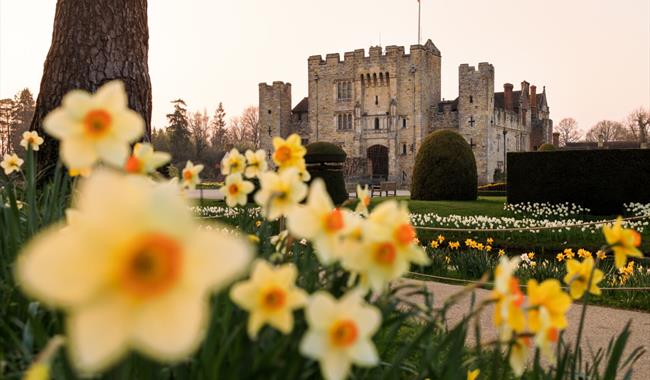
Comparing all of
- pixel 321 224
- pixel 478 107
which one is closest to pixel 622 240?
pixel 321 224

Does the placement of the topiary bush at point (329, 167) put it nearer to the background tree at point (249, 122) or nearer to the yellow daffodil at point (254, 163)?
the yellow daffodil at point (254, 163)

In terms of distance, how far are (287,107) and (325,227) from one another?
4524 centimetres

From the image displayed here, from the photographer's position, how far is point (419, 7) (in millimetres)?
43062

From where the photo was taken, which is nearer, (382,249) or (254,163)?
(382,249)

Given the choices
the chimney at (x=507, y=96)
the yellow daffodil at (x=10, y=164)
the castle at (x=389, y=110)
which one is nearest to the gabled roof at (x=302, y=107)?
the castle at (x=389, y=110)

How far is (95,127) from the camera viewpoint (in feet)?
3.04

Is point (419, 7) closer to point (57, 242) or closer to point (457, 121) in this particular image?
point (457, 121)

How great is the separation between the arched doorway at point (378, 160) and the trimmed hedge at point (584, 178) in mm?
28349

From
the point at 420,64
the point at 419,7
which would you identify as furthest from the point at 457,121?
the point at 419,7

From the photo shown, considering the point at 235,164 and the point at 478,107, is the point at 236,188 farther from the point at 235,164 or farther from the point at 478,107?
the point at 478,107

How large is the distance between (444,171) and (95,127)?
1752 centimetres

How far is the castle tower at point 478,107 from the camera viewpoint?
40.3 meters

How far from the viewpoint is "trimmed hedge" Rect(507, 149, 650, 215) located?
42.8ft

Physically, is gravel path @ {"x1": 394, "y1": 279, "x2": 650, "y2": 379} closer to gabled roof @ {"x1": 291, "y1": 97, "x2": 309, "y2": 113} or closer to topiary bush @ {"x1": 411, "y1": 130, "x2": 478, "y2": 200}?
topiary bush @ {"x1": 411, "y1": 130, "x2": 478, "y2": 200}
